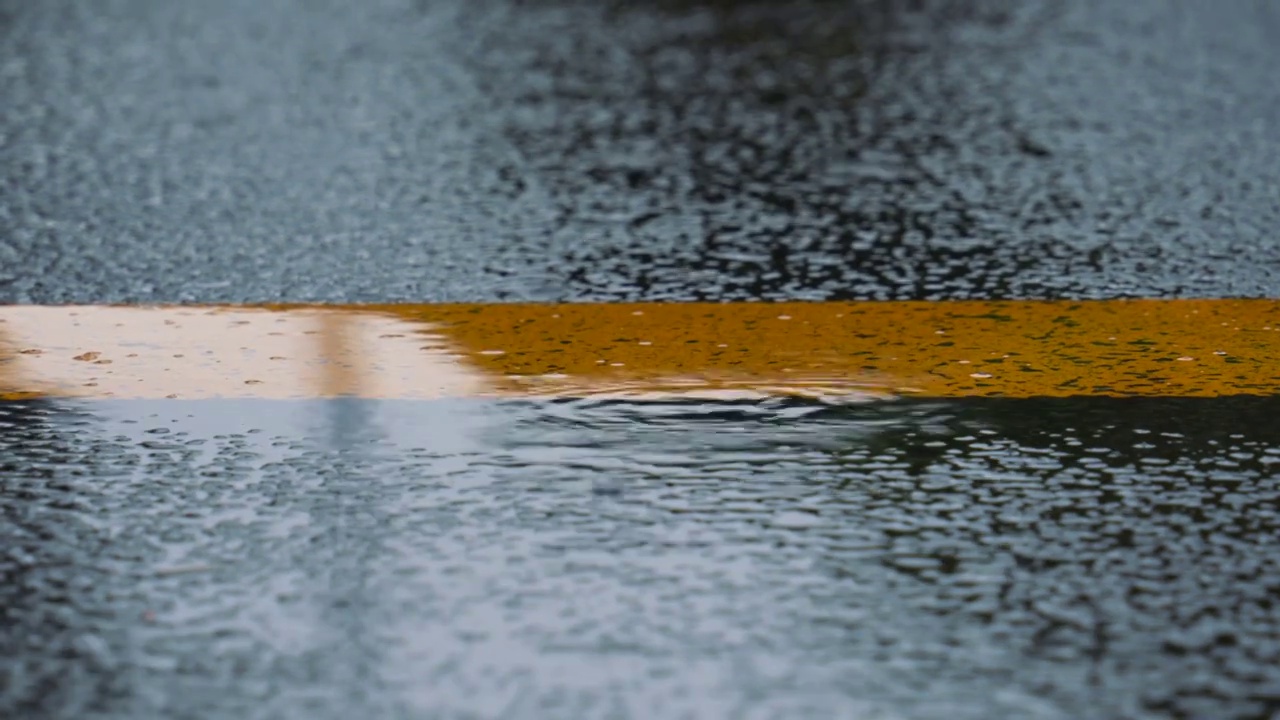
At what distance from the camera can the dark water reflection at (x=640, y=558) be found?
96.1 inches

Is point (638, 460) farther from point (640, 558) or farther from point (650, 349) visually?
point (650, 349)

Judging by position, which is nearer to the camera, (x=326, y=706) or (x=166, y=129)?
(x=326, y=706)

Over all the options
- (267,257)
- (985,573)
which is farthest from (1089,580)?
(267,257)

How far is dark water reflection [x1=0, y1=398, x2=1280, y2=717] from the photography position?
8.01ft

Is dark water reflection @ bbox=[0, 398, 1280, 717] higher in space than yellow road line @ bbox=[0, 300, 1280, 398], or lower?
lower

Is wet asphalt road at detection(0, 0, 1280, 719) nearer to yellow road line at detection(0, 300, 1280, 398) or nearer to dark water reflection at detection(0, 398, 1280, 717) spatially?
dark water reflection at detection(0, 398, 1280, 717)

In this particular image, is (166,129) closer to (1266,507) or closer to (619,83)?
(619,83)

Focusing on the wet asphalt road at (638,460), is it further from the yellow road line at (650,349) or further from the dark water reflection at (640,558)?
the yellow road line at (650,349)

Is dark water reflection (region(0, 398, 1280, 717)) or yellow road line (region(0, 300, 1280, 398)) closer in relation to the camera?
dark water reflection (region(0, 398, 1280, 717))

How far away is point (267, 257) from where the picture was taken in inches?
190

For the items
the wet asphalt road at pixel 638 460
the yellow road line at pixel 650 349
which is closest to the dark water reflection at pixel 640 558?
the wet asphalt road at pixel 638 460

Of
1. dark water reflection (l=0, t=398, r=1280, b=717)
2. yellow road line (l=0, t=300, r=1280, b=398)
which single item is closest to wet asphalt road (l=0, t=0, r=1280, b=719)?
dark water reflection (l=0, t=398, r=1280, b=717)

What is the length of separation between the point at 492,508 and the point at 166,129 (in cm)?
365

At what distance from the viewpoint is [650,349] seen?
3979mm
